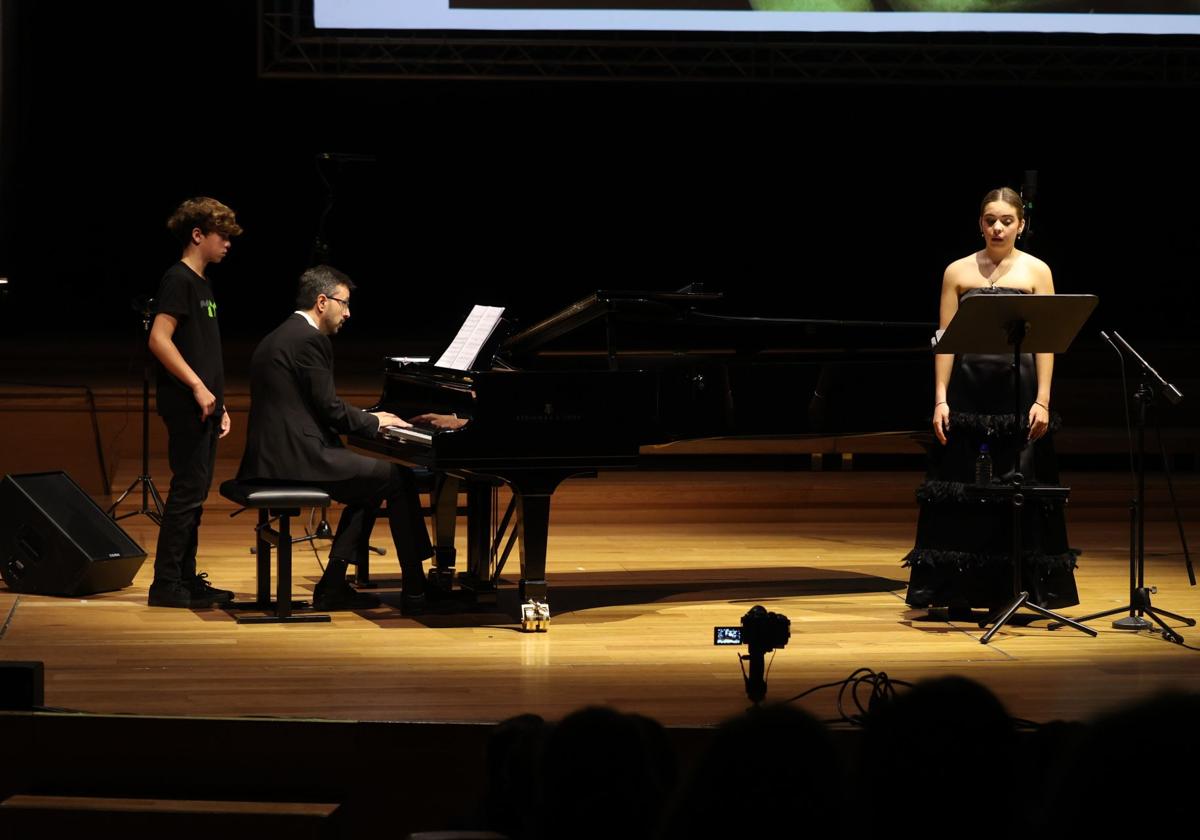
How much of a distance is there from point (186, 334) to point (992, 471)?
288 cm

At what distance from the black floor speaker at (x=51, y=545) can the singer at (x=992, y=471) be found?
300 centimetres

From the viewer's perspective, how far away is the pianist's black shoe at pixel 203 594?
5.63 m

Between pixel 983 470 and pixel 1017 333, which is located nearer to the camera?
pixel 1017 333

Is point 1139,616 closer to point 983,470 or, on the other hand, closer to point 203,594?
point 983,470

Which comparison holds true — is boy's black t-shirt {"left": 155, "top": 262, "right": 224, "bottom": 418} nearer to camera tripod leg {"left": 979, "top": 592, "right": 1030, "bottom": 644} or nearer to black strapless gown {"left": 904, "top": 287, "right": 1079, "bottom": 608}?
black strapless gown {"left": 904, "top": 287, "right": 1079, "bottom": 608}

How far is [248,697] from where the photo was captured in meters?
4.20

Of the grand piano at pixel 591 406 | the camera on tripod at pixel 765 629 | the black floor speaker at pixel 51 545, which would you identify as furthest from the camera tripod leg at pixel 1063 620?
the black floor speaker at pixel 51 545

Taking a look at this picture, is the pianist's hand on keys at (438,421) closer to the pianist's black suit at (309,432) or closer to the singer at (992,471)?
the pianist's black suit at (309,432)

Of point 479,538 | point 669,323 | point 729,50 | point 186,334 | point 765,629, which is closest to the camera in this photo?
point 765,629

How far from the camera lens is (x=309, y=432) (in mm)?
5375

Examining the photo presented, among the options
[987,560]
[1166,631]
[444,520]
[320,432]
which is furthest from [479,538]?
[1166,631]

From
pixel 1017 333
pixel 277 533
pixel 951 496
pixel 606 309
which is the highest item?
pixel 606 309

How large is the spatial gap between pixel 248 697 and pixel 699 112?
20.8 feet

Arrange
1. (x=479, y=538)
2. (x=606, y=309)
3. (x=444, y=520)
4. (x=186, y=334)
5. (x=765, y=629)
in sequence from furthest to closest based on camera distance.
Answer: (x=444, y=520), (x=479, y=538), (x=186, y=334), (x=606, y=309), (x=765, y=629)
